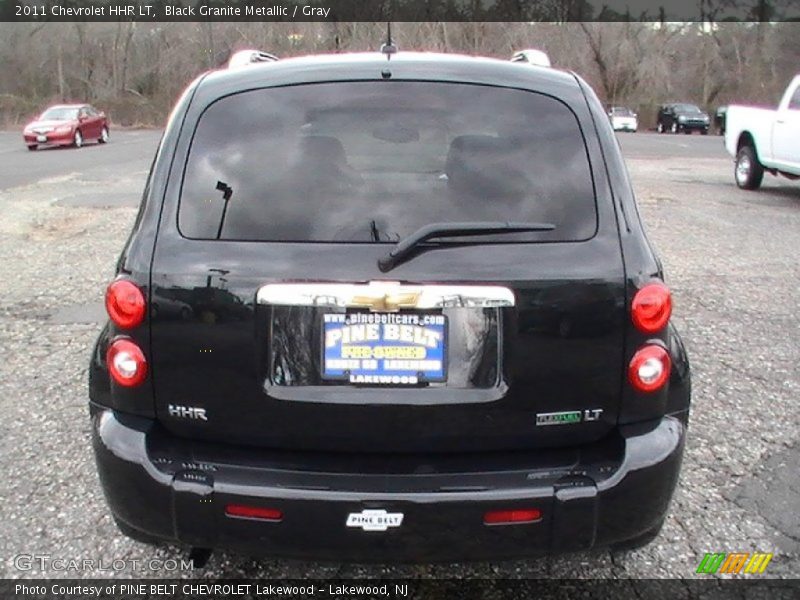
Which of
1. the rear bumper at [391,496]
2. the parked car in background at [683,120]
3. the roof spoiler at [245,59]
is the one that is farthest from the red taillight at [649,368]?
the parked car in background at [683,120]

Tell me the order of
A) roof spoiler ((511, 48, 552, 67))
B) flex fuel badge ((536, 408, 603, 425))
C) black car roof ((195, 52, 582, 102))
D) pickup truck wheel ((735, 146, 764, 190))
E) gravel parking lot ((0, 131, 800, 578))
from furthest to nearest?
pickup truck wheel ((735, 146, 764, 190)) → roof spoiler ((511, 48, 552, 67)) → gravel parking lot ((0, 131, 800, 578)) → black car roof ((195, 52, 582, 102)) → flex fuel badge ((536, 408, 603, 425))

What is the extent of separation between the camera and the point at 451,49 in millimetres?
48125

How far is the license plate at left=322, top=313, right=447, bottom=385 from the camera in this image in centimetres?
223

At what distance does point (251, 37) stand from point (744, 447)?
53.1 metres

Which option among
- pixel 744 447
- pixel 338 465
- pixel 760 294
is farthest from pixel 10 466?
pixel 760 294

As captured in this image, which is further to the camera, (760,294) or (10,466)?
(760,294)

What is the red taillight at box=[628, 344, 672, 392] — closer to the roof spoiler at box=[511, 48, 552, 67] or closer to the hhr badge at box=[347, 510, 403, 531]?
the hhr badge at box=[347, 510, 403, 531]

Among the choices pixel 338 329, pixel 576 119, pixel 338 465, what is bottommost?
pixel 338 465

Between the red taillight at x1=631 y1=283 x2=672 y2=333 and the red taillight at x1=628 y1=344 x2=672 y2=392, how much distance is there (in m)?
0.07

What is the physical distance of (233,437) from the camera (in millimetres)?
2344

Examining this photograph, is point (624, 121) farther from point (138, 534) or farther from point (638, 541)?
point (138, 534)

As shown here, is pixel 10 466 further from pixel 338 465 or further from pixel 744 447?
pixel 744 447

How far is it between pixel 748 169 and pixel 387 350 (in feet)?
44.2

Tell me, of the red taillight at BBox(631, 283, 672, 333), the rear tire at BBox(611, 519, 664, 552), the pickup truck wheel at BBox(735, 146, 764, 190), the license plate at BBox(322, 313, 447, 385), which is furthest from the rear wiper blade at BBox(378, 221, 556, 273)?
the pickup truck wheel at BBox(735, 146, 764, 190)
